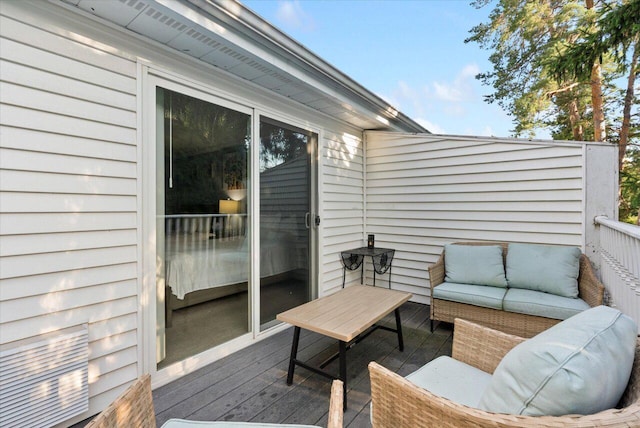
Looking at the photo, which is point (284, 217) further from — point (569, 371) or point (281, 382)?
point (569, 371)

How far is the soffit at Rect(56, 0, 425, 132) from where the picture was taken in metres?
1.87

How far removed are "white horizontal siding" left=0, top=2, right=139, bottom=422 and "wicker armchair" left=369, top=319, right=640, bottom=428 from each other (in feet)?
5.99

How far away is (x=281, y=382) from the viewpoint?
2277 millimetres

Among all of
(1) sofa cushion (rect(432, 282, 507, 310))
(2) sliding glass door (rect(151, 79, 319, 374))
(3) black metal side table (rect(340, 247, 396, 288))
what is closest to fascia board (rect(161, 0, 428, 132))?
(2) sliding glass door (rect(151, 79, 319, 374))

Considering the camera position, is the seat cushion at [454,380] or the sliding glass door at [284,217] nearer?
the seat cushion at [454,380]

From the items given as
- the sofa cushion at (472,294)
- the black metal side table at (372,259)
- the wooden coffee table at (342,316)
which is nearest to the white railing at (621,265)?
the sofa cushion at (472,294)

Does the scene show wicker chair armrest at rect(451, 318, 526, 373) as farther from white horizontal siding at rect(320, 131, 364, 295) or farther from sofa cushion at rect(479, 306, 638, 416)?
white horizontal siding at rect(320, 131, 364, 295)

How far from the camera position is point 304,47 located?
262 cm

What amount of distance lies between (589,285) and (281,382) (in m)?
2.89

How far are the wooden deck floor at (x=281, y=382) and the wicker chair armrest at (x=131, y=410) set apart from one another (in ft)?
3.08

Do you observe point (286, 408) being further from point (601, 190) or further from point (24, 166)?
point (601, 190)

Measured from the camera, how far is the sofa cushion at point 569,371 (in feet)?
2.75

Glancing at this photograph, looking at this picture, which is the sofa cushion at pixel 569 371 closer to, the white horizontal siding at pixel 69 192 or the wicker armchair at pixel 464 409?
the wicker armchair at pixel 464 409

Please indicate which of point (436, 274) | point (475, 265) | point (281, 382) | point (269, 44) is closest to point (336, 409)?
point (281, 382)
